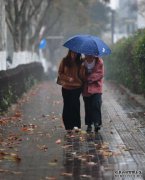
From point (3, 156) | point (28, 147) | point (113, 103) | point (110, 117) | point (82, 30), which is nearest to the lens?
point (3, 156)

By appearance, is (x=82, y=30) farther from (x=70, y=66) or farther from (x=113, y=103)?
(x=70, y=66)

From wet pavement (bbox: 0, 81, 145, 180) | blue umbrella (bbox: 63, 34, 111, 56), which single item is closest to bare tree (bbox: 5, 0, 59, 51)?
wet pavement (bbox: 0, 81, 145, 180)

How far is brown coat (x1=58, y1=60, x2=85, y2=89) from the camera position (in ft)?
41.0

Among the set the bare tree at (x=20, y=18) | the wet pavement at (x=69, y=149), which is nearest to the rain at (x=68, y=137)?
the wet pavement at (x=69, y=149)

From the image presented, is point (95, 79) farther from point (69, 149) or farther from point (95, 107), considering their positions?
point (69, 149)

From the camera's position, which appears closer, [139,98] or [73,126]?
[73,126]

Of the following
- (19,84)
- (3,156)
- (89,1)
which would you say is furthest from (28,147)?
(89,1)

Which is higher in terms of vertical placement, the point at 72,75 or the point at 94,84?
the point at 72,75

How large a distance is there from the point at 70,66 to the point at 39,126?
211cm

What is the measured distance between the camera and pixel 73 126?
12867mm

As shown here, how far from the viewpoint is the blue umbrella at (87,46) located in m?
12.3

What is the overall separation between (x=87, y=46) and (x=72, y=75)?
2.12 ft

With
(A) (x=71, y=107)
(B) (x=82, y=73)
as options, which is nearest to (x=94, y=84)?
(B) (x=82, y=73)

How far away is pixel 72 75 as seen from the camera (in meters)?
12.5
